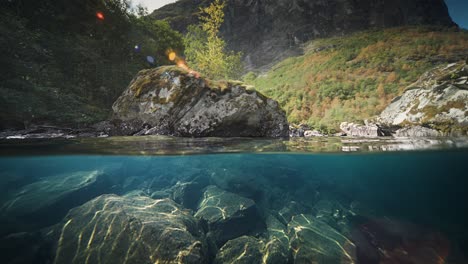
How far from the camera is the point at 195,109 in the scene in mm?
10047

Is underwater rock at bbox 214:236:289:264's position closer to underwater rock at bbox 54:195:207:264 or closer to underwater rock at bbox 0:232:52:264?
underwater rock at bbox 54:195:207:264

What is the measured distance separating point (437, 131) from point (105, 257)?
49.5 ft

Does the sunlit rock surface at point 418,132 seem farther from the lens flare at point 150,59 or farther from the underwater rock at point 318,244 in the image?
the lens flare at point 150,59

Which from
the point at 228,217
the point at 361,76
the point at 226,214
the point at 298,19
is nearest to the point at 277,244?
the point at 228,217

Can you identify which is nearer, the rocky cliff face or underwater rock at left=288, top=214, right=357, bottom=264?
underwater rock at left=288, top=214, right=357, bottom=264

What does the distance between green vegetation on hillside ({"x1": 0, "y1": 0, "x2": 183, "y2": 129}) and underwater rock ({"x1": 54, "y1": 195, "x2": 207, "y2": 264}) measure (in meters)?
7.31

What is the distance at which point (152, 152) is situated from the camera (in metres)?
9.39

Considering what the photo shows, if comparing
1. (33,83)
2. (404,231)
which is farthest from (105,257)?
(33,83)

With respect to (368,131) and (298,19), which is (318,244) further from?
(298,19)

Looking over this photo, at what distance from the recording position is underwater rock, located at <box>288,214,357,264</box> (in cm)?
657

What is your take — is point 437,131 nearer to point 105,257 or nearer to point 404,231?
point 404,231

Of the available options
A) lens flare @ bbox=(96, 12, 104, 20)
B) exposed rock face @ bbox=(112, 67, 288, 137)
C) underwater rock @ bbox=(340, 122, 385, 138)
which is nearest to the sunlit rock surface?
underwater rock @ bbox=(340, 122, 385, 138)

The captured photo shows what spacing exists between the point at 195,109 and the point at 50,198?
6383 millimetres

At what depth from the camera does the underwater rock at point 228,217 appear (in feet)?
25.2
